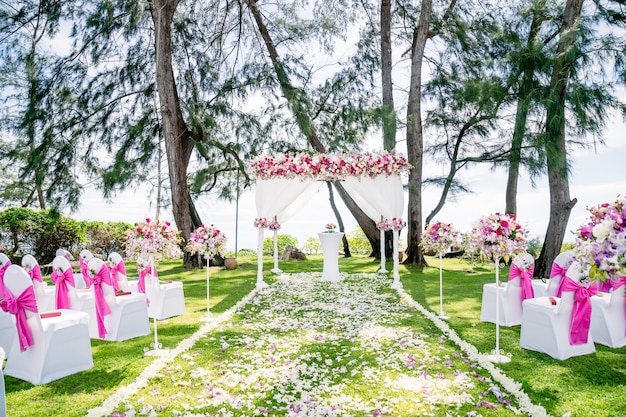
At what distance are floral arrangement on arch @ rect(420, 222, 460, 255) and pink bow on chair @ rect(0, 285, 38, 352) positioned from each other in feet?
13.7

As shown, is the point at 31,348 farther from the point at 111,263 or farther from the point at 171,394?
the point at 111,263

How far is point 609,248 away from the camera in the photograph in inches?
83.9

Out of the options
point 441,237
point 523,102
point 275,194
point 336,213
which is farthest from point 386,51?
point 441,237

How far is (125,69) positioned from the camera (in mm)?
11875

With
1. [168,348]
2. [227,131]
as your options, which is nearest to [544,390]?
[168,348]

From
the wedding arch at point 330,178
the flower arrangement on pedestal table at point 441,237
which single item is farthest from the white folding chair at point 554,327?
the wedding arch at point 330,178

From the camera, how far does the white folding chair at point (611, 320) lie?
4.30 meters

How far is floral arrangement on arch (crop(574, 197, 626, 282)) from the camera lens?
2109 mm

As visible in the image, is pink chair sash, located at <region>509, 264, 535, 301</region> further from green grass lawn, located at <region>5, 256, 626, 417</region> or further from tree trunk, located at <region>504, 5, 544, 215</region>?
tree trunk, located at <region>504, 5, 544, 215</region>

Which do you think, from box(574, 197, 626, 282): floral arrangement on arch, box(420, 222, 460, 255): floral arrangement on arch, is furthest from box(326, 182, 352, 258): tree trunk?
box(574, 197, 626, 282): floral arrangement on arch

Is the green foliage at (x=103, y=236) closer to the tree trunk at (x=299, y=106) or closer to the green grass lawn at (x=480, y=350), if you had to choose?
the tree trunk at (x=299, y=106)

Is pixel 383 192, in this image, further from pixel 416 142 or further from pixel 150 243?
pixel 150 243

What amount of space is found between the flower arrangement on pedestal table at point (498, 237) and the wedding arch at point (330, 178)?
419 centimetres

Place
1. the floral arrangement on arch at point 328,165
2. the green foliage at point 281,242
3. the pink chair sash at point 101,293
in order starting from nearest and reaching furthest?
the pink chair sash at point 101,293
the floral arrangement on arch at point 328,165
the green foliage at point 281,242
